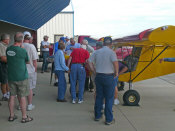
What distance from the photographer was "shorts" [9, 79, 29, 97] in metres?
4.46

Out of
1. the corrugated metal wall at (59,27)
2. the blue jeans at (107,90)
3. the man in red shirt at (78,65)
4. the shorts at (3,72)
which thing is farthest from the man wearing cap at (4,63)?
the corrugated metal wall at (59,27)

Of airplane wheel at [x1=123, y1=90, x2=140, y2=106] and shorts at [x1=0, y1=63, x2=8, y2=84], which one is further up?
shorts at [x1=0, y1=63, x2=8, y2=84]

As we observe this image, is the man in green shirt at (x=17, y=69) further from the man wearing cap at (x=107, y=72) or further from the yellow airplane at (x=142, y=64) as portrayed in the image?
the yellow airplane at (x=142, y=64)

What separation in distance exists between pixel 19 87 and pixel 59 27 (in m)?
17.1

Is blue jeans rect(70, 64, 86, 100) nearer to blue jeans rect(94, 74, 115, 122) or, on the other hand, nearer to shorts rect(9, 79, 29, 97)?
blue jeans rect(94, 74, 115, 122)

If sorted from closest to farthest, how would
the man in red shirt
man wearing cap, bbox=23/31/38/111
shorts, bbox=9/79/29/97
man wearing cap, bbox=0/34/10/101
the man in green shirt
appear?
the man in green shirt, shorts, bbox=9/79/29/97, man wearing cap, bbox=23/31/38/111, man wearing cap, bbox=0/34/10/101, the man in red shirt

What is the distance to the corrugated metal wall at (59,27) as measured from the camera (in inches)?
818

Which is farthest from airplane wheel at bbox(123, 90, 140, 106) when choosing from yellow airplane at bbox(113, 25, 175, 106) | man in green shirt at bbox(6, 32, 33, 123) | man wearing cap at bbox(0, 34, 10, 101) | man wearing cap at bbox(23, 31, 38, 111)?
man wearing cap at bbox(0, 34, 10, 101)

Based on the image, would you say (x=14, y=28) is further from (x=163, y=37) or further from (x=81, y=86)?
(x=163, y=37)

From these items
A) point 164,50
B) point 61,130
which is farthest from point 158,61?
point 61,130

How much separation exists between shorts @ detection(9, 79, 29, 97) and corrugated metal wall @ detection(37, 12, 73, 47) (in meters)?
16.5

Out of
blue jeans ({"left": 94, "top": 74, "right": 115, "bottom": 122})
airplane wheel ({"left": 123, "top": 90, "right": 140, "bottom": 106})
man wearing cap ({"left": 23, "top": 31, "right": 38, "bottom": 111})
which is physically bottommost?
airplane wheel ({"left": 123, "top": 90, "right": 140, "bottom": 106})

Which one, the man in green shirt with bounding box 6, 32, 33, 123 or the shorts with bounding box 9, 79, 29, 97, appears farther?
the shorts with bounding box 9, 79, 29, 97

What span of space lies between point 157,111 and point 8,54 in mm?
3580
